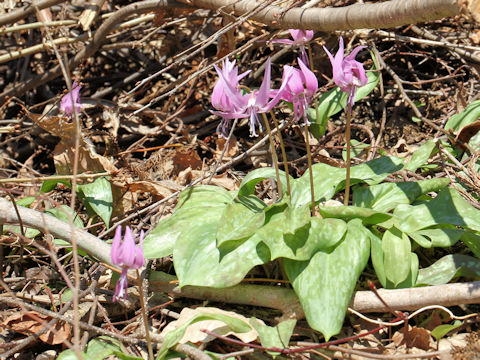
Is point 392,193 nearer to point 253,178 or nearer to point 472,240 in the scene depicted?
point 472,240

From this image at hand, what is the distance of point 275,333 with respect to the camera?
1572 millimetres

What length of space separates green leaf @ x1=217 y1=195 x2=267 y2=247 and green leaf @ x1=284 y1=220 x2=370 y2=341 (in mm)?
161

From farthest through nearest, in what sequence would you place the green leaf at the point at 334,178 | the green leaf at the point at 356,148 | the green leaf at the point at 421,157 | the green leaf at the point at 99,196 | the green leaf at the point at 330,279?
the green leaf at the point at 356,148 < the green leaf at the point at 99,196 < the green leaf at the point at 421,157 < the green leaf at the point at 334,178 < the green leaf at the point at 330,279

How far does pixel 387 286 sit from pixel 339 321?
0.29m

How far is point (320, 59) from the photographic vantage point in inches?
124

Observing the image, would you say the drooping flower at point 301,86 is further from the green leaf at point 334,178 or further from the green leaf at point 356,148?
the green leaf at point 356,148

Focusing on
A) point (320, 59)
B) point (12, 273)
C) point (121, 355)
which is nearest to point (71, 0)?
point (320, 59)

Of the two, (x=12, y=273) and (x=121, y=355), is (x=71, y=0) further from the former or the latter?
(x=121, y=355)

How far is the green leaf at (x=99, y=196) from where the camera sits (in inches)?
87.8

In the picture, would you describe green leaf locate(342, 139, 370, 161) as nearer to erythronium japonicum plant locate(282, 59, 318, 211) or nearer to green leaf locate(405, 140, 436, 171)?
green leaf locate(405, 140, 436, 171)

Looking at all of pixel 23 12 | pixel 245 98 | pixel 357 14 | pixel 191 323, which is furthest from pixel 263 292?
pixel 23 12

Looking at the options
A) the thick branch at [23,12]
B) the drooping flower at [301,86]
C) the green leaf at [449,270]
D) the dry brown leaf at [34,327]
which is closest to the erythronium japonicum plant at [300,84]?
the drooping flower at [301,86]

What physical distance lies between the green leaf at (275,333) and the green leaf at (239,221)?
0.27 m

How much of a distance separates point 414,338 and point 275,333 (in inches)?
16.7
